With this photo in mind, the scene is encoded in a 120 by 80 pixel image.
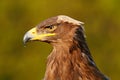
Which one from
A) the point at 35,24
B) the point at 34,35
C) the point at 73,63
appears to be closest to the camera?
the point at 73,63

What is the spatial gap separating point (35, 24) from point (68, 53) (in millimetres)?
16047

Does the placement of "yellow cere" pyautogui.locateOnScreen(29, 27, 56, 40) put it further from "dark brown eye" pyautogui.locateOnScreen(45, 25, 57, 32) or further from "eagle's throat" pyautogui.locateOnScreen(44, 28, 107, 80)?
"eagle's throat" pyautogui.locateOnScreen(44, 28, 107, 80)

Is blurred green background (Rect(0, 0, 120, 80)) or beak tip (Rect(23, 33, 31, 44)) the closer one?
beak tip (Rect(23, 33, 31, 44))

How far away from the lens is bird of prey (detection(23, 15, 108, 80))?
31.5 ft

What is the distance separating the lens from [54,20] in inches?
381

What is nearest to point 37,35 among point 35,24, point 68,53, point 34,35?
point 34,35

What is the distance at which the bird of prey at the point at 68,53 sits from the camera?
961 centimetres

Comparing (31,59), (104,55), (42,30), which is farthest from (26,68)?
(42,30)

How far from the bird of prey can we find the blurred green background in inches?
545

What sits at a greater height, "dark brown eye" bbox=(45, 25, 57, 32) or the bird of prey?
"dark brown eye" bbox=(45, 25, 57, 32)

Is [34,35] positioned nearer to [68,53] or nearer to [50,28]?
[50,28]

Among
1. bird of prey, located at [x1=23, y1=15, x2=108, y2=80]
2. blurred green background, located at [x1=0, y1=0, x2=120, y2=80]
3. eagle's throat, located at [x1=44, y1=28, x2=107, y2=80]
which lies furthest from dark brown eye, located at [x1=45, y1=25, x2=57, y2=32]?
blurred green background, located at [x1=0, y1=0, x2=120, y2=80]

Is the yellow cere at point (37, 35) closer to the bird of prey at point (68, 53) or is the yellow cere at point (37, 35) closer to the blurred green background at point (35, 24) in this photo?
the bird of prey at point (68, 53)

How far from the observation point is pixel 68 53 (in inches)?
382
